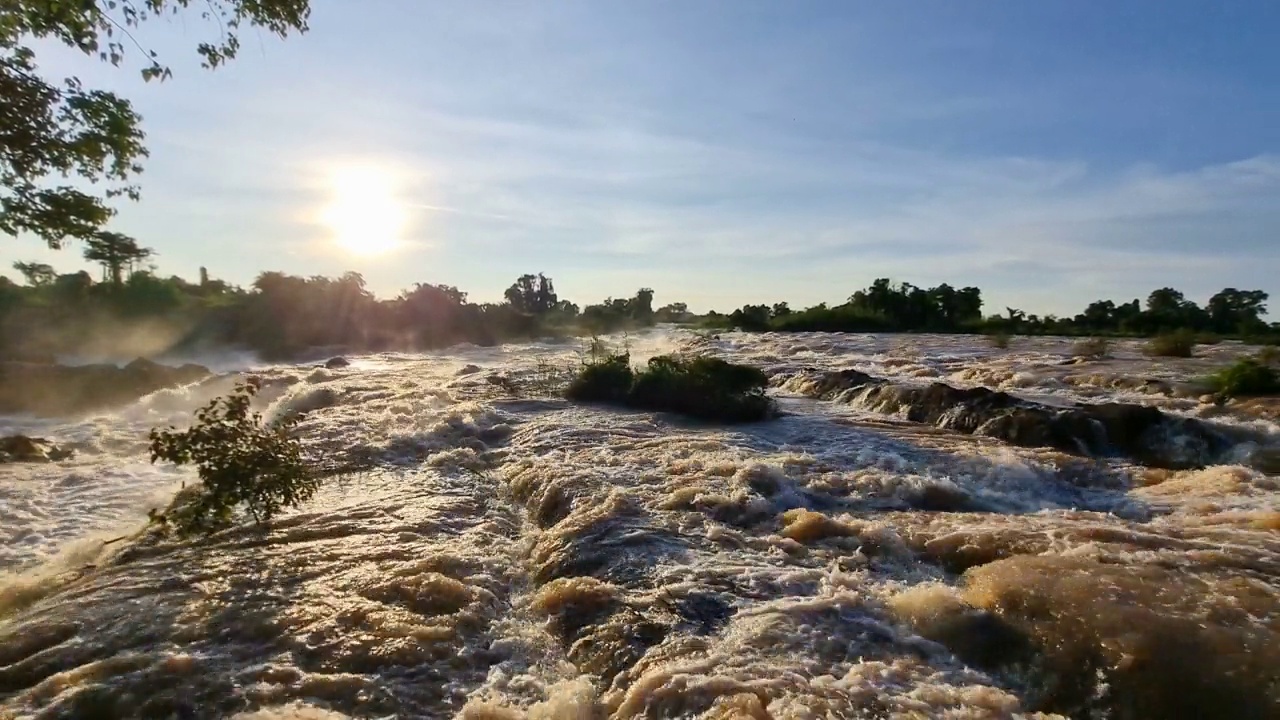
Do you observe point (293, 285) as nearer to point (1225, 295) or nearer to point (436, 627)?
point (436, 627)

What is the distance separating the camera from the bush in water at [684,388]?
13.5 meters

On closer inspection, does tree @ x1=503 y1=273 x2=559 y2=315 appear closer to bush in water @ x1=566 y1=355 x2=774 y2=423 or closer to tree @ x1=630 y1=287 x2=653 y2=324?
tree @ x1=630 y1=287 x2=653 y2=324

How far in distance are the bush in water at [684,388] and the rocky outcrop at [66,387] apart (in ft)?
44.8

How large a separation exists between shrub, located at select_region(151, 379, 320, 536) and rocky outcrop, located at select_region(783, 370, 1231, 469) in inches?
361

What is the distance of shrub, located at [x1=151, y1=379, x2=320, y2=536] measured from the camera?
24.1 feet

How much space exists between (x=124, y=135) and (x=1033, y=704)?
957 centimetres

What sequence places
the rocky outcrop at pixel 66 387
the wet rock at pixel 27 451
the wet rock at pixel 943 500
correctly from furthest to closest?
the rocky outcrop at pixel 66 387 < the wet rock at pixel 27 451 < the wet rock at pixel 943 500

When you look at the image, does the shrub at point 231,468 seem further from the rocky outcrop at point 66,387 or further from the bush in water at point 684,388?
the rocky outcrop at point 66,387

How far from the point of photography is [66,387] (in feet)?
68.5

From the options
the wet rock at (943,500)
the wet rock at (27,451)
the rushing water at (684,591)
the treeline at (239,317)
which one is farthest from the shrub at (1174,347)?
the treeline at (239,317)

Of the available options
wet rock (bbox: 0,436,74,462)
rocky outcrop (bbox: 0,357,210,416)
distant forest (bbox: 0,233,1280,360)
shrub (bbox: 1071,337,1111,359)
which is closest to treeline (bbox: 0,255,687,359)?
distant forest (bbox: 0,233,1280,360)

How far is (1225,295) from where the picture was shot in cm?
3681

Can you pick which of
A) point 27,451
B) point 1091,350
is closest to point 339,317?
point 27,451

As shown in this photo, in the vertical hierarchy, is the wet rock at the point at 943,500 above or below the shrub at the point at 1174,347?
below
